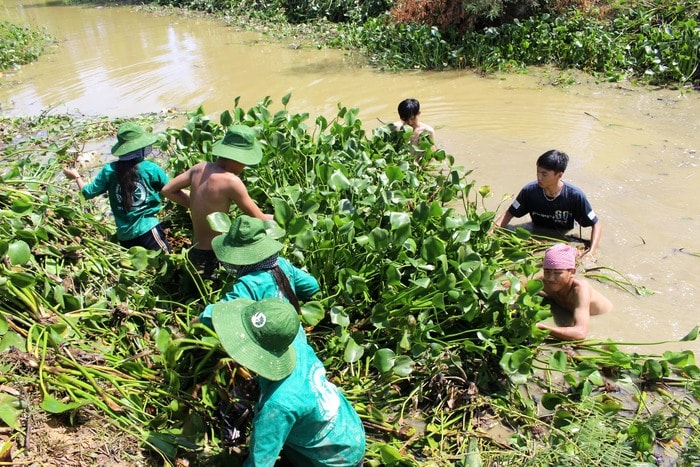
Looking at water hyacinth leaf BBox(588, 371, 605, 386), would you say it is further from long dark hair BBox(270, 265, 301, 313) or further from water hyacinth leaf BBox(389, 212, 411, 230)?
long dark hair BBox(270, 265, 301, 313)

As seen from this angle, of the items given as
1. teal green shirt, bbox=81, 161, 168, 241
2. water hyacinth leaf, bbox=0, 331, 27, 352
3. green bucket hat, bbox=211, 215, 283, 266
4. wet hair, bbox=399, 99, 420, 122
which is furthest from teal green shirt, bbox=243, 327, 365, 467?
wet hair, bbox=399, 99, 420, 122

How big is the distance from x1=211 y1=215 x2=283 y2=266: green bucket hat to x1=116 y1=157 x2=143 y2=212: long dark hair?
4.82 feet

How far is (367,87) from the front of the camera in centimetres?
802

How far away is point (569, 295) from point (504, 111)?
4.12 m

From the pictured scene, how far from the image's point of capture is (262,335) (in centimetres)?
171

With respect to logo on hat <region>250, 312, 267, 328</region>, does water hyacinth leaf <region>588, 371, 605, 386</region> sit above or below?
below

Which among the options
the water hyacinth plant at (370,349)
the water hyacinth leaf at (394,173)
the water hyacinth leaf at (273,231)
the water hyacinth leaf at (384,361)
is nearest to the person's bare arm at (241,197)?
the water hyacinth plant at (370,349)

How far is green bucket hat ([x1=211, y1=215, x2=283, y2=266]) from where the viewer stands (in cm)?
213

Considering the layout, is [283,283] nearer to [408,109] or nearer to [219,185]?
[219,185]

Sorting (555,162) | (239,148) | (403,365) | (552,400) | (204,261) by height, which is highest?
(239,148)

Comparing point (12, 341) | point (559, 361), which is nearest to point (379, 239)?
point (559, 361)

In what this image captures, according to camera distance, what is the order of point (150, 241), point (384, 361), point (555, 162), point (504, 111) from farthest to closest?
point (504, 111) < point (555, 162) < point (150, 241) < point (384, 361)

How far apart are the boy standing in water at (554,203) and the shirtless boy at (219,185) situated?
191 centimetres

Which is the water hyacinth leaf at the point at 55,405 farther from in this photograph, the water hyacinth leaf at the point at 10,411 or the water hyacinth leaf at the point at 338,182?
the water hyacinth leaf at the point at 338,182
